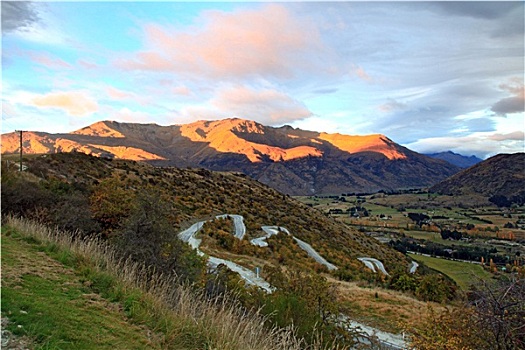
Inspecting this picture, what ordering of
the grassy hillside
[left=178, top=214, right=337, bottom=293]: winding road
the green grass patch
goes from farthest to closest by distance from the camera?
[left=178, top=214, right=337, bottom=293]: winding road, the grassy hillside, the green grass patch

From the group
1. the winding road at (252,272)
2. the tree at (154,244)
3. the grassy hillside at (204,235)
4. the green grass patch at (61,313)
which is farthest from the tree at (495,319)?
the tree at (154,244)

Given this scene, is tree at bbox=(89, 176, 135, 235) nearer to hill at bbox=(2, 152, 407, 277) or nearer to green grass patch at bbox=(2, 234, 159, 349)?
hill at bbox=(2, 152, 407, 277)

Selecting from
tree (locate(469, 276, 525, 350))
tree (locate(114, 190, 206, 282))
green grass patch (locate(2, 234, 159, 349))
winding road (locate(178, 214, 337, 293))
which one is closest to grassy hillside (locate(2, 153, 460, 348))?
tree (locate(114, 190, 206, 282))

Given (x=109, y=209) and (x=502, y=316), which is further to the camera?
(x=109, y=209)

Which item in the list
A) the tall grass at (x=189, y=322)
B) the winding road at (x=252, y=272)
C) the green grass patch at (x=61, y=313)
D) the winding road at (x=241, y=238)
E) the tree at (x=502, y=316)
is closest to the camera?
the green grass patch at (x=61, y=313)

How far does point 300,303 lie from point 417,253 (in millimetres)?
117217

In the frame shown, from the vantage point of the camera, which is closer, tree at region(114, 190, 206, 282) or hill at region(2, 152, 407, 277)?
tree at region(114, 190, 206, 282)

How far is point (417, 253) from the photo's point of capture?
11506cm

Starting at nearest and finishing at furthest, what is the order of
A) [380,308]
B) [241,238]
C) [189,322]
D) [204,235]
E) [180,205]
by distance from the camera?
[189,322] < [380,308] < [204,235] < [241,238] < [180,205]

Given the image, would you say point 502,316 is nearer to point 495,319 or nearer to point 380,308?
point 495,319

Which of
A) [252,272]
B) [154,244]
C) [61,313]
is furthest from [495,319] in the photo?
[252,272]

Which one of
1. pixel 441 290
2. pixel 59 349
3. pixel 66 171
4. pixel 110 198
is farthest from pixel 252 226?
pixel 59 349

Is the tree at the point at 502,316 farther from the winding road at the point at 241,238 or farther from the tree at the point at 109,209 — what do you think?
the tree at the point at 109,209

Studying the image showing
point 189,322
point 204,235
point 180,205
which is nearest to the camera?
point 189,322
